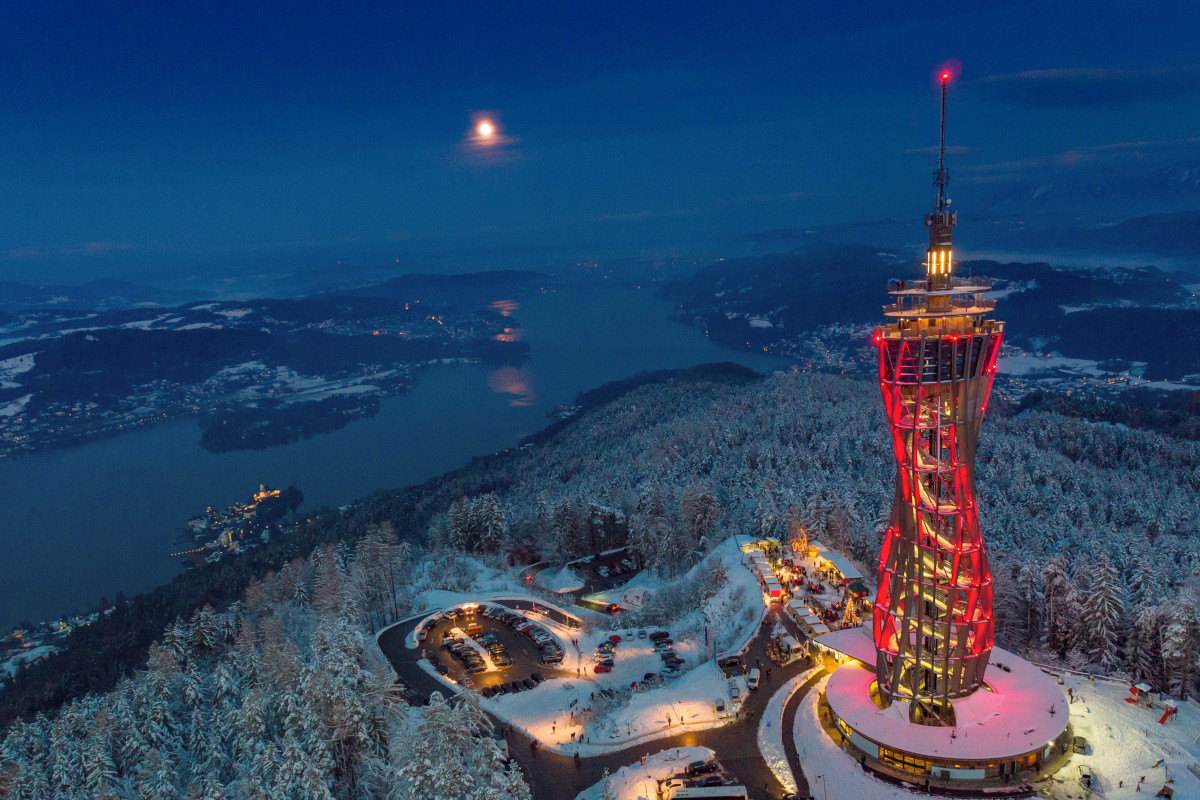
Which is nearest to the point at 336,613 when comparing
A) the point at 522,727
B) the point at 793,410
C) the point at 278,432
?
the point at 522,727

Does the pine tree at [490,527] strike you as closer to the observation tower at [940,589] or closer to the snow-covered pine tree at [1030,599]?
the observation tower at [940,589]

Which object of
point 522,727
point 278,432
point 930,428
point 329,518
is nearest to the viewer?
point 930,428

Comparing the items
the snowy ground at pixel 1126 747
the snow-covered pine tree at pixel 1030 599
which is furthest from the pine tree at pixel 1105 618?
the snowy ground at pixel 1126 747

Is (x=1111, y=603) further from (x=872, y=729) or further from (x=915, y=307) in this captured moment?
(x=915, y=307)

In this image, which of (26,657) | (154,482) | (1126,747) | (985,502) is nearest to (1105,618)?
(1126,747)

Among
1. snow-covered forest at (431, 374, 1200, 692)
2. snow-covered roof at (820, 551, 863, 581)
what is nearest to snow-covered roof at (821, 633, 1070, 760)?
snow-covered forest at (431, 374, 1200, 692)

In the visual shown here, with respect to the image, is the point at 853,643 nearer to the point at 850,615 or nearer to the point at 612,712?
the point at 850,615

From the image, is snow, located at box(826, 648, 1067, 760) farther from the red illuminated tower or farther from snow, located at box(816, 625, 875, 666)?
snow, located at box(816, 625, 875, 666)
